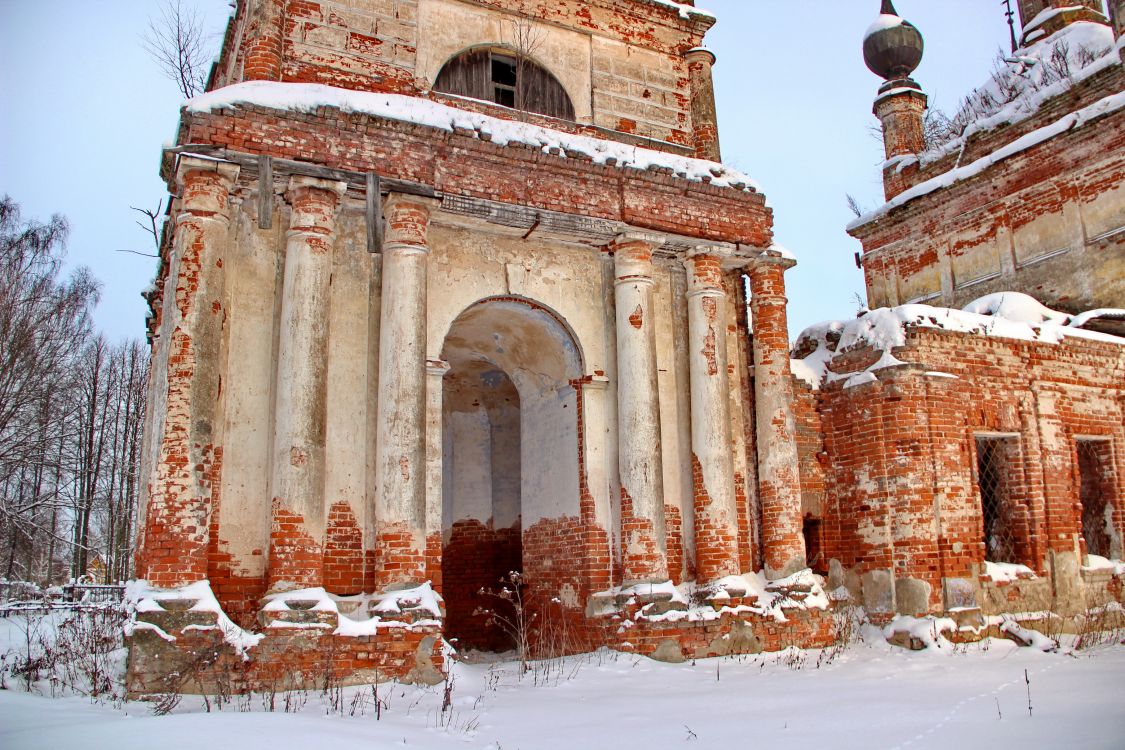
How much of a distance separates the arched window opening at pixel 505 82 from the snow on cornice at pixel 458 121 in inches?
35.4

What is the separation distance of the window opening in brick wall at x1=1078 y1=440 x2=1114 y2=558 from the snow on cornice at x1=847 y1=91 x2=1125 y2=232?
17.8 feet

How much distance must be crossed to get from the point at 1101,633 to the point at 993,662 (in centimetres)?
244

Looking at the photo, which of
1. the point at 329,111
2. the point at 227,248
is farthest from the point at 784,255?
the point at 227,248

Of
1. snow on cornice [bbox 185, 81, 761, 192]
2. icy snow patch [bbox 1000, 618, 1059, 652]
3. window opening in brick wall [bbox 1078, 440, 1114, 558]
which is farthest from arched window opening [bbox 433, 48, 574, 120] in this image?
window opening in brick wall [bbox 1078, 440, 1114, 558]

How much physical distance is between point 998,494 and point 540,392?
20.1 feet

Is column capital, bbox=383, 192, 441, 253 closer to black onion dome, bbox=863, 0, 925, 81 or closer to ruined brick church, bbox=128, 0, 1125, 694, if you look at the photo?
ruined brick church, bbox=128, 0, 1125, 694

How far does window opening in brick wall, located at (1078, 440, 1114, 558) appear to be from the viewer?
11914 millimetres

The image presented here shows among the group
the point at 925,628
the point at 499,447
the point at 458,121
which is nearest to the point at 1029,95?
the point at 925,628

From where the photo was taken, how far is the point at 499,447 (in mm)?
12352

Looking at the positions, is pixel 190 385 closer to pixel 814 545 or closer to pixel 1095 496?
pixel 814 545

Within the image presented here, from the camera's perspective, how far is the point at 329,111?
827 centimetres

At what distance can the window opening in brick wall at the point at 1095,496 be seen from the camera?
11.9 meters

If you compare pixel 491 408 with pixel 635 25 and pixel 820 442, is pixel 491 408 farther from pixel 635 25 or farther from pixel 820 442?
pixel 635 25

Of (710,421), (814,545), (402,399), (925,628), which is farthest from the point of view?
(814,545)
